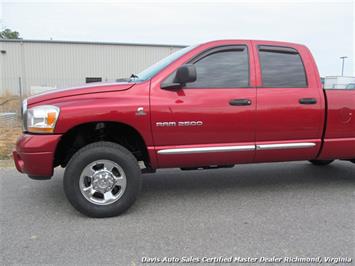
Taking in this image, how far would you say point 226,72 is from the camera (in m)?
4.42

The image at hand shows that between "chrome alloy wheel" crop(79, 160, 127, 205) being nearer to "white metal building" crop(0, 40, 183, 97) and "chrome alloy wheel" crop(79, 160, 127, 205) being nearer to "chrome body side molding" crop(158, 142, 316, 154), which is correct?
"chrome body side molding" crop(158, 142, 316, 154)

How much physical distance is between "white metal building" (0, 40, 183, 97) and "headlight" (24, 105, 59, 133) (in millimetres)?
29799

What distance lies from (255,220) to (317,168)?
110 inches

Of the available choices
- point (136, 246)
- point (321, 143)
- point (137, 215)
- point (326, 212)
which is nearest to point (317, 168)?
point (321, 143)

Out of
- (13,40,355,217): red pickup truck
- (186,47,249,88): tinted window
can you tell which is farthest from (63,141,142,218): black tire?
(186,47,249,88): tinted window

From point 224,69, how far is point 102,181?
6.26 feet

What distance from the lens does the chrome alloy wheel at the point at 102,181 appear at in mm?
3994

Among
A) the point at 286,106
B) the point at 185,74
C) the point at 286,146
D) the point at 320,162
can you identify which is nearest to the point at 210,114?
the point at 185,74

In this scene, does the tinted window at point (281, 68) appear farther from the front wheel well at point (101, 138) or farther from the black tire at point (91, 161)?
the black tire at point (91, 161)

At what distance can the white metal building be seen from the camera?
33500 millimetres

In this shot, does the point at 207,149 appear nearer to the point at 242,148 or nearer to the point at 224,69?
the point at 242,148

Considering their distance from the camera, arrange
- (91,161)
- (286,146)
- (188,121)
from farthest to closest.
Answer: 1. (286,146)
2. (188,121)
3. (91,161)

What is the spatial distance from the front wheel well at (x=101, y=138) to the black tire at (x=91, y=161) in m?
0.25

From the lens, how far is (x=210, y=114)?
4211 mm
